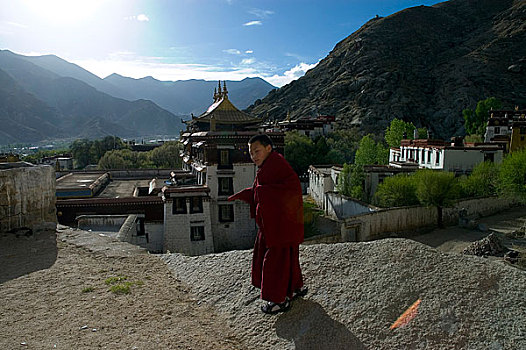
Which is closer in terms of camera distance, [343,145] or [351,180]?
[351,180]

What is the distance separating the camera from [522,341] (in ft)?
12.5

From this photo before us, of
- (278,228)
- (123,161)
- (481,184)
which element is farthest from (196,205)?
(123,161)

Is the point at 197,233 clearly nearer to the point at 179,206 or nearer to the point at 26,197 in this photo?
the point at 179,206

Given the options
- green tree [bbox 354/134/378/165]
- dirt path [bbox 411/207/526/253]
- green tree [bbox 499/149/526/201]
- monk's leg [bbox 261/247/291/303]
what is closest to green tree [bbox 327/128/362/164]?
green tree [bbox 354/134/378/165]

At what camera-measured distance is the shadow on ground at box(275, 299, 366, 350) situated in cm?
428

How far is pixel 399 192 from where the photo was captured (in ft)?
71.7

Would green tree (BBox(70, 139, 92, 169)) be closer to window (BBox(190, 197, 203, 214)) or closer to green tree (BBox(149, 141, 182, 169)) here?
green tree (BBox(149, 141, 182, 169))

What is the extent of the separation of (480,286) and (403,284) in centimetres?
94

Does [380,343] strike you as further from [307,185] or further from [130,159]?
[130,159]

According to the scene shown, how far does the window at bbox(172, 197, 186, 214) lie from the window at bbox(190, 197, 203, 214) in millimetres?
475

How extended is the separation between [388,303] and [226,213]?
62.3 ft

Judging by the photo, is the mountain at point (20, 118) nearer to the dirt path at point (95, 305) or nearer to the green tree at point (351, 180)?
the green tree at point (351, 180)

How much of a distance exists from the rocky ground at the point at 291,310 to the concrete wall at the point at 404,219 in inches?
517

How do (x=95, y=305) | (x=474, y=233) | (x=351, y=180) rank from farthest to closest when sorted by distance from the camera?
(x=351, y=180), (x=474, y=233), (x=95, y=305)
